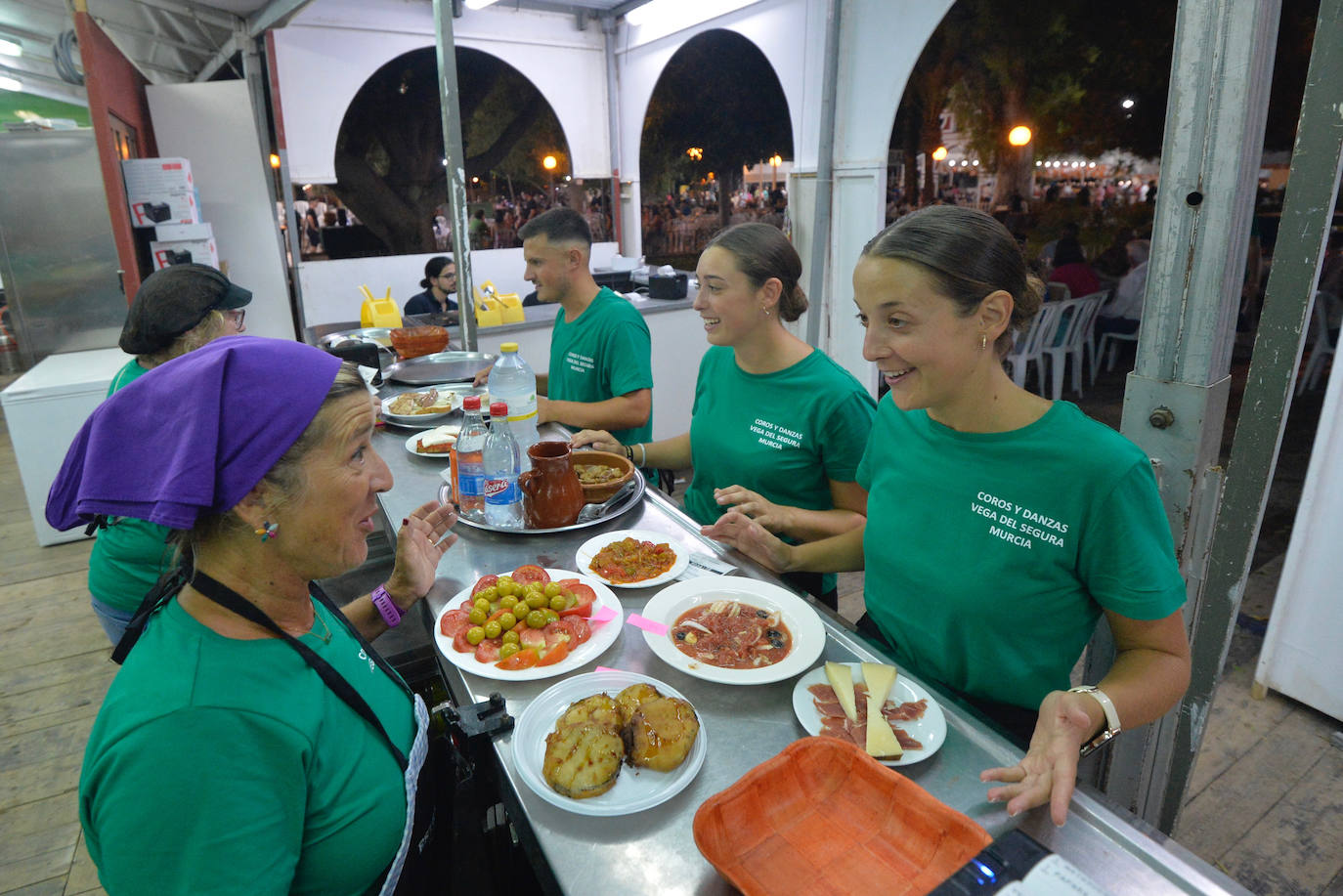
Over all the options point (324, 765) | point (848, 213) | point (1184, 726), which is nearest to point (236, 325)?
point (324, 765)

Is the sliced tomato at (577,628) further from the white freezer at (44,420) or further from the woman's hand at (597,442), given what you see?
the white freezer at (44,420)

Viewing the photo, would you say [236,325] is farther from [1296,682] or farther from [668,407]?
[1296,682]

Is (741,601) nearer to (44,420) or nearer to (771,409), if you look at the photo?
(771,409)

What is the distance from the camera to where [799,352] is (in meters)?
2.27

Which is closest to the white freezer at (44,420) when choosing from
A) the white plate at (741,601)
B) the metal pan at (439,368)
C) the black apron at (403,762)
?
the metal pan at (439,368)

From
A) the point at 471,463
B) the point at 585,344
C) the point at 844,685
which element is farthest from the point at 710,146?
the point at 844,685

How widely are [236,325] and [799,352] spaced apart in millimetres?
2203

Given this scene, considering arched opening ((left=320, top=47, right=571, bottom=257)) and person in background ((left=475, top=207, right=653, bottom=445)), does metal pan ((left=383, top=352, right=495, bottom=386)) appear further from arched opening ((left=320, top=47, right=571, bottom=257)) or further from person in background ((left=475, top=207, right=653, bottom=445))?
arched opening ((left=320, top=47, right=571, bottom=257))

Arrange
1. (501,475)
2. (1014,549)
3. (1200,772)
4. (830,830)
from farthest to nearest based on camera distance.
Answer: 1. (1200,772)
2. (501,475)
3. (1014,549)
4. (830,830)

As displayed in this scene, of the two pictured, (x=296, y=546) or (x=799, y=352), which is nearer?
(x=296, y=546)

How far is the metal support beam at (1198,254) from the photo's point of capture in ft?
4.39

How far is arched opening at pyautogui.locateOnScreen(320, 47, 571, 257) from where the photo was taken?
8.31 metres

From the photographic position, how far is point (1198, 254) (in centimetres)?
143

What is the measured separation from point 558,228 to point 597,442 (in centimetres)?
116
